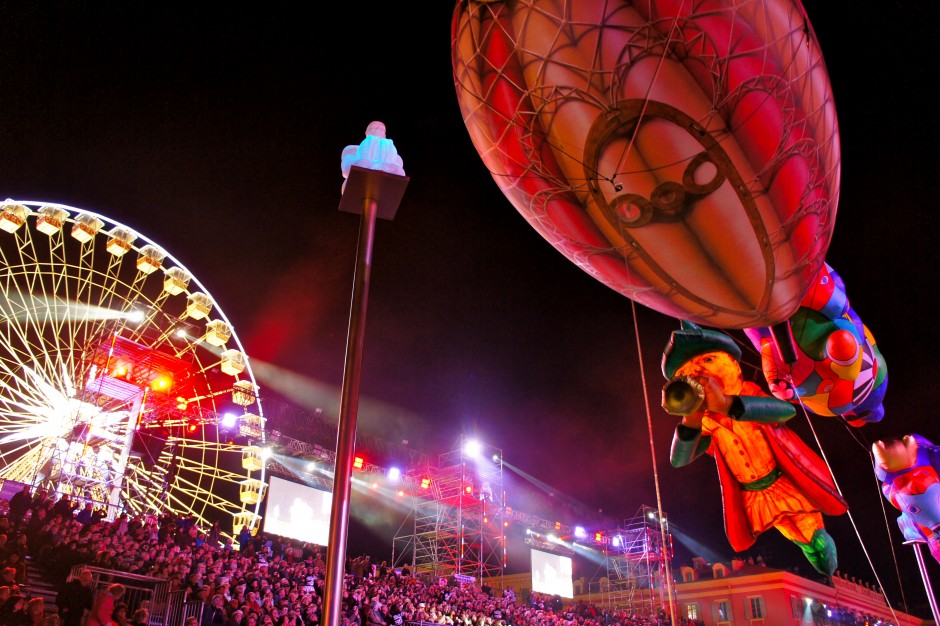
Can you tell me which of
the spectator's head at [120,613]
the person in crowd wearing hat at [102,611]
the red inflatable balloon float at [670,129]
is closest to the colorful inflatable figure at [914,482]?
the red inflatable balloon float at [670,129]

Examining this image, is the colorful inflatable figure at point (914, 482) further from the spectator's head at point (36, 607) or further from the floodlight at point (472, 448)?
the floodlight at point (472, 448)

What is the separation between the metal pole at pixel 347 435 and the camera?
72.9 inches

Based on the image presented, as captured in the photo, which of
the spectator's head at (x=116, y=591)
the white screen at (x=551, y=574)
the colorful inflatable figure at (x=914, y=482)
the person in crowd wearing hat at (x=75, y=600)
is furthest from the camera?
the white screen at (x=551, y=574)

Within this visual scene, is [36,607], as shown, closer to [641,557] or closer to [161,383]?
[161,383]

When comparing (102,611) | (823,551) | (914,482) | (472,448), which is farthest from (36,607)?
(472,448)

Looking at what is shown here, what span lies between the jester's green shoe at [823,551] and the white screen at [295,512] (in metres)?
18.7

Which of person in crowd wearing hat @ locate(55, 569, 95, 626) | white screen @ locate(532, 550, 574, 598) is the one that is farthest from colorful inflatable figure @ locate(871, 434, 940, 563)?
white screen @ locate(532, 550, 574, 598)

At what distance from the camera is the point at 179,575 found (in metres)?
10.3

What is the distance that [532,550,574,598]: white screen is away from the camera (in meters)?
31.8

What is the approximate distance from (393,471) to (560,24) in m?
23.8

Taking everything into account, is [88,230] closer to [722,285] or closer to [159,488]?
[159,488]

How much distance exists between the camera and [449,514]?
27594mm

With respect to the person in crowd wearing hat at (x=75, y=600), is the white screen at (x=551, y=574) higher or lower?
higher

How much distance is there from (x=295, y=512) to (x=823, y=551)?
20.4 meters
